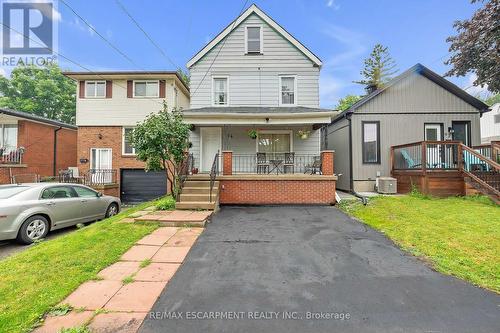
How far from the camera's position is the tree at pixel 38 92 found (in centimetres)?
2600

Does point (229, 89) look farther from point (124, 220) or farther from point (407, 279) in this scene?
point (407, 279)

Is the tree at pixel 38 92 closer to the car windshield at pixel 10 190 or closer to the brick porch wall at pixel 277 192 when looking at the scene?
the car windshield at pixel 10 190

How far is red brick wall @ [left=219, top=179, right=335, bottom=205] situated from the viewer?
9.16m

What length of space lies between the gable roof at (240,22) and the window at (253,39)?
0.58m

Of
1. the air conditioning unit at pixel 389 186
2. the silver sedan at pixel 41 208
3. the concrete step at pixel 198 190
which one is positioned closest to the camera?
the silver sedan at pixel 41 208

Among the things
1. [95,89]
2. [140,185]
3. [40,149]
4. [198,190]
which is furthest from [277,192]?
[40,149]

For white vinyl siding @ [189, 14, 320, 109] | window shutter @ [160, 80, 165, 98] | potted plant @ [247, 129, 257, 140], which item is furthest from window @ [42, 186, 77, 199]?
window shutter @ [160, 80, 165, 98]

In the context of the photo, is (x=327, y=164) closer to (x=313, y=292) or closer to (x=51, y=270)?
(x=313, y=292)

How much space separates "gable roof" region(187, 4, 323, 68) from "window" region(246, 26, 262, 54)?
58cm

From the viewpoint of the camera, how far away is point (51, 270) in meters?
3.66

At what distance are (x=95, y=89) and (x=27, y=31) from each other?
17.9 feet

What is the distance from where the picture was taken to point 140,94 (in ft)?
48.3

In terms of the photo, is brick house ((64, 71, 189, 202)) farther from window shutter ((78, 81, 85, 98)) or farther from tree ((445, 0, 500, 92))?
tree ((445, 0, 500, 92))

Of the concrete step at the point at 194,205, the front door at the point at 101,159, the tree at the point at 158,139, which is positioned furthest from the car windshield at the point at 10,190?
the front door at the point at 101,159
